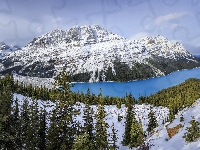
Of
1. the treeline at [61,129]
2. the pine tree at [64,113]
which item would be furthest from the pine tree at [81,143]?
the pine tree at [64,113]

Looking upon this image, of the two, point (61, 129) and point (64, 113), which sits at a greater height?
point (64, 113)

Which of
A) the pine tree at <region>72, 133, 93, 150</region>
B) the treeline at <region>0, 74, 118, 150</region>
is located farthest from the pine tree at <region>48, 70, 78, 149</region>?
the pine tree at <region>72, 133, 93, 150</region>

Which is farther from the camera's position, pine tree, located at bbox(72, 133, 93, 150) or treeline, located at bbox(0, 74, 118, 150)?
treeline, located at bbox(0, 74, 118, 150)

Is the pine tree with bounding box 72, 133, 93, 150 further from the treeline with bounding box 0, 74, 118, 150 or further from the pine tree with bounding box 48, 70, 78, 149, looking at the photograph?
the pine tree with bounding box 48, 70, 78, 149

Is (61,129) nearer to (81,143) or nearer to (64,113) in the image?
(64,113)

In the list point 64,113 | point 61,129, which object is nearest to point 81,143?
point 61,129

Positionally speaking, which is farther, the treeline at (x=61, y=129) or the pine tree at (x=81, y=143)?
the treeline at (x=61, y=129)

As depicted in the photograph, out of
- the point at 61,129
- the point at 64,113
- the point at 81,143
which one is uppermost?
the point at 64,113

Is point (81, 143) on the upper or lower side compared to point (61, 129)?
lower

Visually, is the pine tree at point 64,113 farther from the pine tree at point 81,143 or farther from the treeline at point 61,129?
the pine tree at point 81,143

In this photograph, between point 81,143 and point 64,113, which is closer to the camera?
point 81,143

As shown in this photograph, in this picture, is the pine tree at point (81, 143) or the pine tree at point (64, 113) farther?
the pine tree at point (64, 113)

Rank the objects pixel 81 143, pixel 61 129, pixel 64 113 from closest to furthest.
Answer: pixel 81 143 < pixel 61 129 < pixel 64 113

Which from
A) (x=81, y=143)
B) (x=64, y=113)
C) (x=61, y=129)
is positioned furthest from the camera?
(x=64, y=113)
